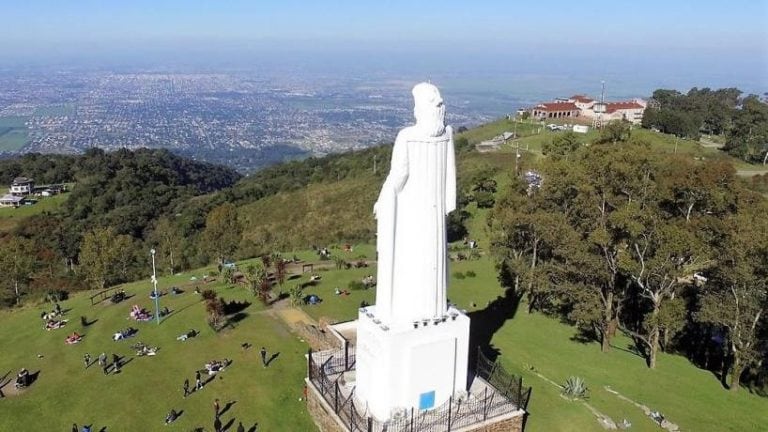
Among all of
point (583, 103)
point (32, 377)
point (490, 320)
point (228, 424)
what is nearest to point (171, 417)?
point (228, 424)

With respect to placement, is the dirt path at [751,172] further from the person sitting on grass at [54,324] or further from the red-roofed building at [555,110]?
the person sitting on grass at [54,324]

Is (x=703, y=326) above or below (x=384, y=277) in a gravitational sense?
below

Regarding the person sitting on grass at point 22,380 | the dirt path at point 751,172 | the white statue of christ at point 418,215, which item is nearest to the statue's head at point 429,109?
the white statue of christ at point 418,215

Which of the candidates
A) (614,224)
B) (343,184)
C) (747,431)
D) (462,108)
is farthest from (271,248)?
(462,108)

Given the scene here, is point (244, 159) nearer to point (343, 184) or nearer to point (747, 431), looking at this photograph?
point (343, 184)

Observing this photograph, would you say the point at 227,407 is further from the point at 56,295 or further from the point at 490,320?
the point at 56,295

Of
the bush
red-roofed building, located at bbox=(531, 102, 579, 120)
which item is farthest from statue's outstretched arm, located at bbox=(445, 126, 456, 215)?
red-roofed building, located at bbox=(531, 102, 579, 120)

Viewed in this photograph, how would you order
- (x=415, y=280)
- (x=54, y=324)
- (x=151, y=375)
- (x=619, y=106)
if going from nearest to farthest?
(x=415, y=280)
(x=151, y=375)
(x=54, y=324)
(x=619, y=106)
